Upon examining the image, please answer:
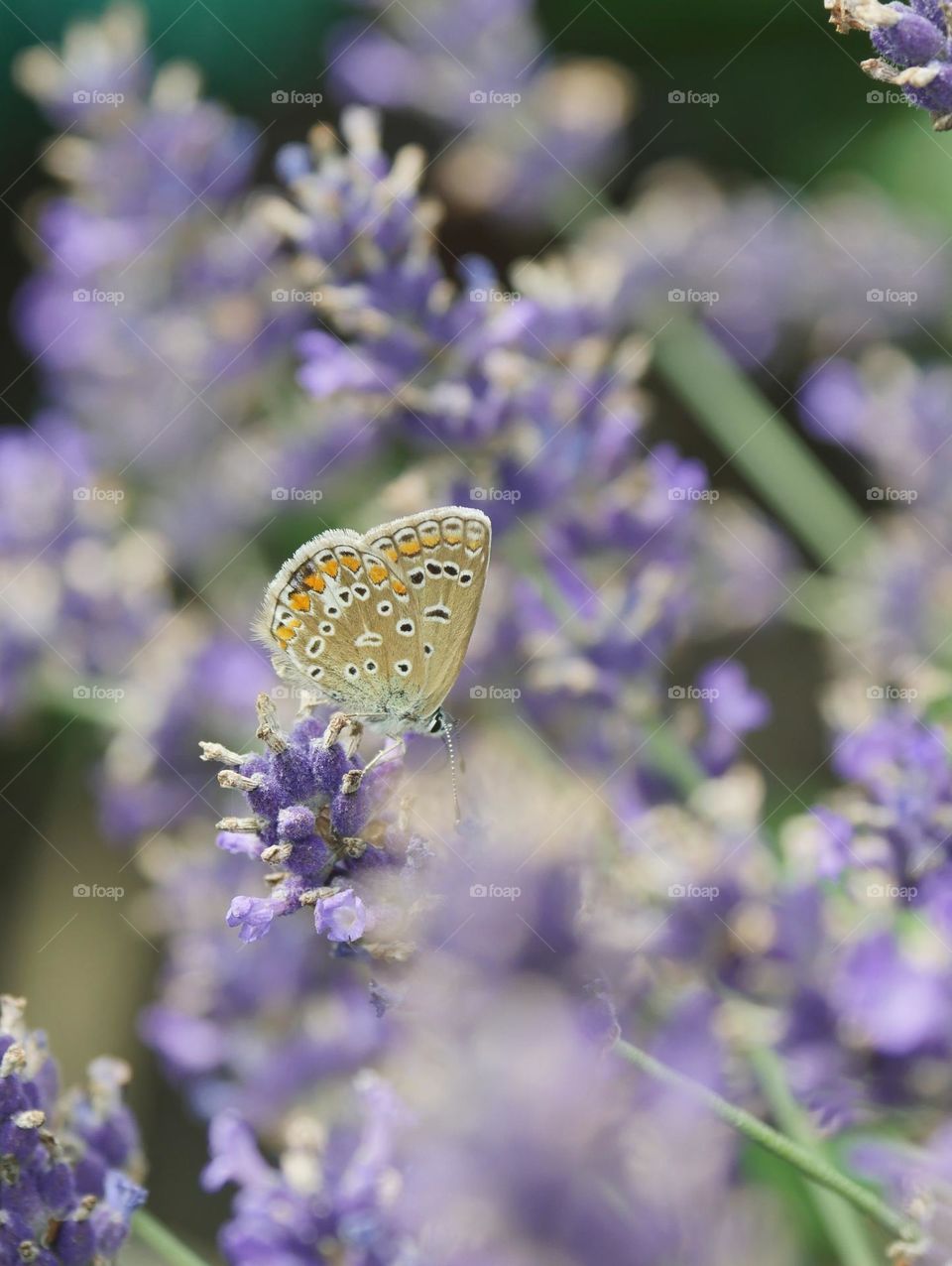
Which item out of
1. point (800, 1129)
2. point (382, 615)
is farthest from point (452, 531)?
point (800, 1129)

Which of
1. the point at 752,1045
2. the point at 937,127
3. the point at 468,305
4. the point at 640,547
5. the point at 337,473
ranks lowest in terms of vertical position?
the point at 337,473

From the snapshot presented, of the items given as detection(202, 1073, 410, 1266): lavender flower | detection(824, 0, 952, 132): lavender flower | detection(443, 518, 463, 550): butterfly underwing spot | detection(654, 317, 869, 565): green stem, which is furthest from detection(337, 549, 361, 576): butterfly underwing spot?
detection(654, 317, 869, 565): green stem

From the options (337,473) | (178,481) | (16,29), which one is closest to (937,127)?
(337,473)

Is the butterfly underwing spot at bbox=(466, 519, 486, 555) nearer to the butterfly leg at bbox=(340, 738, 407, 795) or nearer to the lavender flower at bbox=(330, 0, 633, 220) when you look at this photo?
the butterfly leg at bbox=(340, 738, 407, 795)

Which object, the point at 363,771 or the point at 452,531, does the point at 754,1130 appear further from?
the point at 452,531

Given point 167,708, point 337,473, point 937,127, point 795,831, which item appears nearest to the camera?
point 937,127

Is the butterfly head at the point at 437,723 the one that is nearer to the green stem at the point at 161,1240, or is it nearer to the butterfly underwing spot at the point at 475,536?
the butterfly underwing spot at the point at 475,536

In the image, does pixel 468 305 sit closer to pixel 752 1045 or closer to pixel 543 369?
pixel 543 369

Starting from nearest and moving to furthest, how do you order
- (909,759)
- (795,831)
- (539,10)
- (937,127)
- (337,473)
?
(937,127), (909,759), (795,831), (337,473), (539,10)
